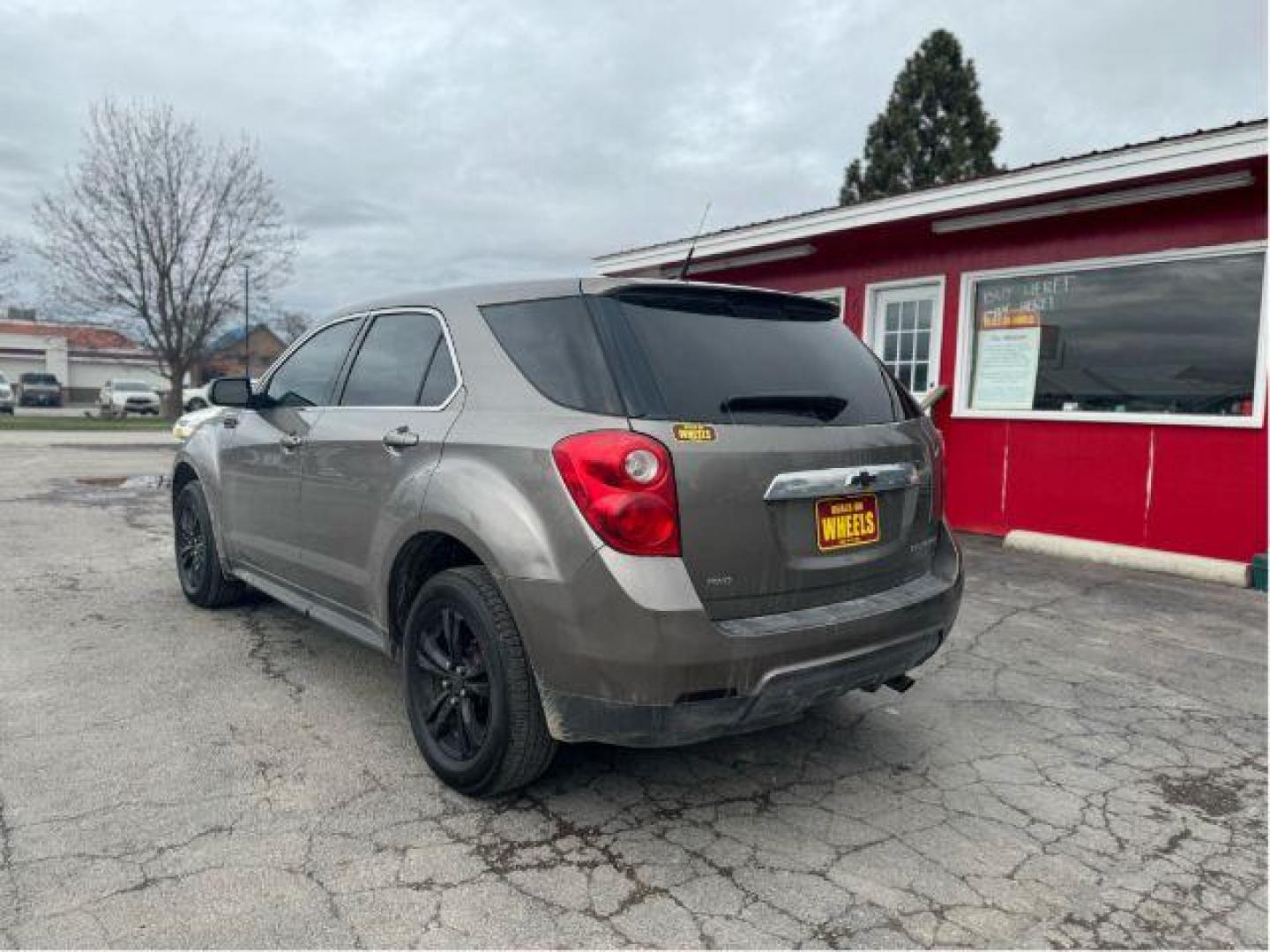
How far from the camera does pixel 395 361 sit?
3369mm

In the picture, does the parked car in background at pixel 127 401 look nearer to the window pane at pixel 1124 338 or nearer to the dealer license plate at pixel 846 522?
the window pane at pixel 1124 338

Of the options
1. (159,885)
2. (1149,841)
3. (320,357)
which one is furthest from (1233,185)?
(159,885)

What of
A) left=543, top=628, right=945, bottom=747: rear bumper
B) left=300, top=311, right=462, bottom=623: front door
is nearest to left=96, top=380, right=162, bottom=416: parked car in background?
left=300, top=311, right=462, bottom=623: front door

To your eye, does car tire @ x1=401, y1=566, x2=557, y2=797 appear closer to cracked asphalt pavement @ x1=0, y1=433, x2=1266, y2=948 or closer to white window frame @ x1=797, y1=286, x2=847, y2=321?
cracked asphalt pavement @ x1=0, y1=433, x2=1266, y2=948

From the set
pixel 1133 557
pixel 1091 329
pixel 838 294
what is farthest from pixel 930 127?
pixel 1133 557

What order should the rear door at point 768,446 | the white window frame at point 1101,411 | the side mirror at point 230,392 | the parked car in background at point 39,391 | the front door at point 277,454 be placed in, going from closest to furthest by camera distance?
1. the rear door at point 768,446
2. the front door at point 277,454
3. the side mirror at point 230,392
4. the white window frame at point 1101,411
5. the parked car in background at point 39,391

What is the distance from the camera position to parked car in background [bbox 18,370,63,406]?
41.6 meters

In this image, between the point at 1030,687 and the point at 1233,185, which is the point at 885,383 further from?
the point at 1233,185

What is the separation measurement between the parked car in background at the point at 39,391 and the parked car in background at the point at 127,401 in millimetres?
7567

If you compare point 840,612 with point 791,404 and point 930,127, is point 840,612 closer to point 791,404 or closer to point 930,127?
point 791,404

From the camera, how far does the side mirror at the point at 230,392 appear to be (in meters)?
4.08

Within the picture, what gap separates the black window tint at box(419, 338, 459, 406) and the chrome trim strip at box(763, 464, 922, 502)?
1.20 m

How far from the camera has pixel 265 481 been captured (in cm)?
396

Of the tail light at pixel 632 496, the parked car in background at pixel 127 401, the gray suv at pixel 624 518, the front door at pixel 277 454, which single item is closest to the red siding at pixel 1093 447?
the gray suv at pixel 624 518
